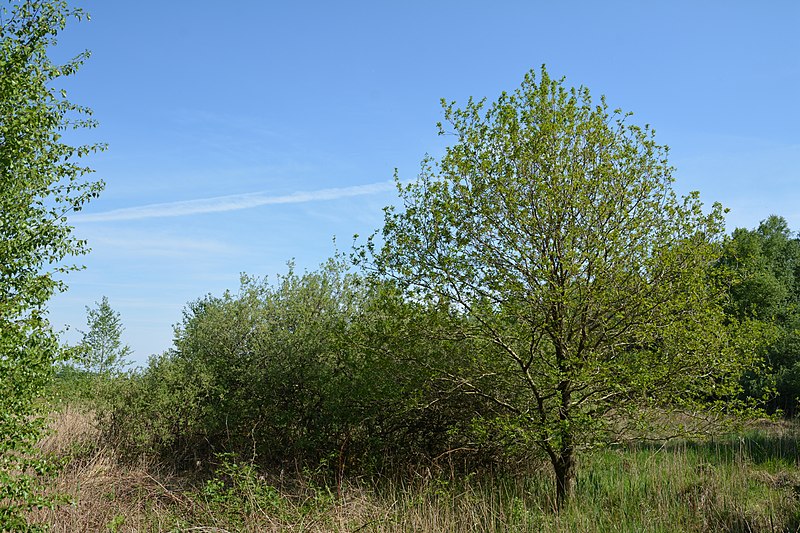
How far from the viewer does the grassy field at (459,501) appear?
26.8ft

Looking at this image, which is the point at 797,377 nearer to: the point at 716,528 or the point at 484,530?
the point at 716,528

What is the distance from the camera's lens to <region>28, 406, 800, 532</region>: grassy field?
816 cm

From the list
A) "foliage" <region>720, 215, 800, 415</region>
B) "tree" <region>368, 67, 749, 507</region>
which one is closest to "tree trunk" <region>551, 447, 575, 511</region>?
"tree" <region>368, 67, 749, 507</region>

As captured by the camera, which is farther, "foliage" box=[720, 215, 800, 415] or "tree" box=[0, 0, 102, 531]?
"foliage" box=[720, 215, 800, 415]

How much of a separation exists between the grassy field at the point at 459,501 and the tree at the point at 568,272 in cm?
98

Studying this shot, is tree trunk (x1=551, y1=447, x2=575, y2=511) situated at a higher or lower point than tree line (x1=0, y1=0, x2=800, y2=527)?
lower

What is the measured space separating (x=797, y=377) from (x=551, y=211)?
48.7ft

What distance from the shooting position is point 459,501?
30.1ft

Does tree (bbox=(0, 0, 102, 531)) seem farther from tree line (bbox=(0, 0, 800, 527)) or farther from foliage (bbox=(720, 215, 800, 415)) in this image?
foliage (bbox=(720, 215, 800, 415))

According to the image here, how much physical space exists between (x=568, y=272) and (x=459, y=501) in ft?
11.5

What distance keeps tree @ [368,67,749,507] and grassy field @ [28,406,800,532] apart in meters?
0.98

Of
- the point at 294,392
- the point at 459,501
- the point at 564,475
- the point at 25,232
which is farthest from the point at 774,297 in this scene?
the point at 25,232

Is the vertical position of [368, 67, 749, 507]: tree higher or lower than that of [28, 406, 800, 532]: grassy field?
higher

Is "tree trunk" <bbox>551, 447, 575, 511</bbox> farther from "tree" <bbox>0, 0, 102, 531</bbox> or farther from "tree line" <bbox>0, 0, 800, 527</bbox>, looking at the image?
"tree" <bbox>0, 0, 102, 531</bbox>
